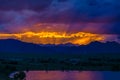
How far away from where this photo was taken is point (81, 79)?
97812 millimetres

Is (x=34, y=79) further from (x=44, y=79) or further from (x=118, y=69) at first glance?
(x=118, y=69)

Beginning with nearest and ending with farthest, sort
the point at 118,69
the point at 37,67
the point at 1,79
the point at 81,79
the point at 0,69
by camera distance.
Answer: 1. the point at 1,79
2. the point at 81,79
3. the point at 0,69
4. the point at 118,69
5. the point at 37,67

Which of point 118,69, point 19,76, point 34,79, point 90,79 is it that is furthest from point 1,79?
point 118,69

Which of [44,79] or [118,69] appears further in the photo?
[118,69]

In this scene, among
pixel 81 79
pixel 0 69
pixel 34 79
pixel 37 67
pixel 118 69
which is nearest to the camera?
pixel 34 79

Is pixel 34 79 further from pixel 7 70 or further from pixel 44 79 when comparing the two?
pixel 7 70

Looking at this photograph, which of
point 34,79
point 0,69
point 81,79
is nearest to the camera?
point 34,79

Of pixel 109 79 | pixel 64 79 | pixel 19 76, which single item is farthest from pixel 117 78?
pixel 19 76

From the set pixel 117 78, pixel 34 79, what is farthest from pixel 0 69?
pixel 117 78

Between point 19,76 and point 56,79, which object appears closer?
point 19,76

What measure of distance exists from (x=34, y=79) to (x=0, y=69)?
17164 millimetres

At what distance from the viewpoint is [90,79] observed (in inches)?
3775

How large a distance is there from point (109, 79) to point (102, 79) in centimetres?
156

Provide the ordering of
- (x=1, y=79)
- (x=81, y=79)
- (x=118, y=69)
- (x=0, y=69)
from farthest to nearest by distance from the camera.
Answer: (x=118, y=69)
(x=0, y=69)
(x=81, y=79)
(x=1, y=79)
